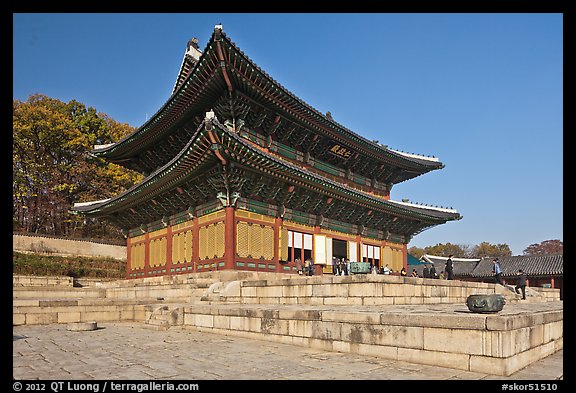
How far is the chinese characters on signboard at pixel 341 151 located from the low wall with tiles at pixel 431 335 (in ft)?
63.2

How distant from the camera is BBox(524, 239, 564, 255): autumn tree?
79.0 metres

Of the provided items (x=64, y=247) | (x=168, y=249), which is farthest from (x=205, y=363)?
(x=64, y=247)

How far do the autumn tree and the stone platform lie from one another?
6918 centimetres

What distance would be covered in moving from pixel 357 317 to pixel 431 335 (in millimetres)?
1475

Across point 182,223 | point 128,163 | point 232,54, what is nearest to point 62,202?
point 128,163

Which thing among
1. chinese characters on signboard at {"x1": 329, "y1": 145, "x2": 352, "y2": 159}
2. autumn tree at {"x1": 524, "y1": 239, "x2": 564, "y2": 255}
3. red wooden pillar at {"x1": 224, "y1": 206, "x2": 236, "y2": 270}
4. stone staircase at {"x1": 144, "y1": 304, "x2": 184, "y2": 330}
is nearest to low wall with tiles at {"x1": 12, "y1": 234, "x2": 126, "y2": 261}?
red wooden pillar at {"x1": 224, "y1": 206, "x2": 236, "y2": 270}

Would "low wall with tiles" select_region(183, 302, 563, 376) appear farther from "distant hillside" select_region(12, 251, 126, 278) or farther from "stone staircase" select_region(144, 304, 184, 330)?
"distant hillside" select_region(12, 251, 126, 278)

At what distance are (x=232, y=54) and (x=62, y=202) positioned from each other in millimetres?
30538

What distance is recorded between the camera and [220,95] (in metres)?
21.9

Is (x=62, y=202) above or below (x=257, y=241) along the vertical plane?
above

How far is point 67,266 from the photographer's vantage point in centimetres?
3484

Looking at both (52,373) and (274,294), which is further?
(274,294)
